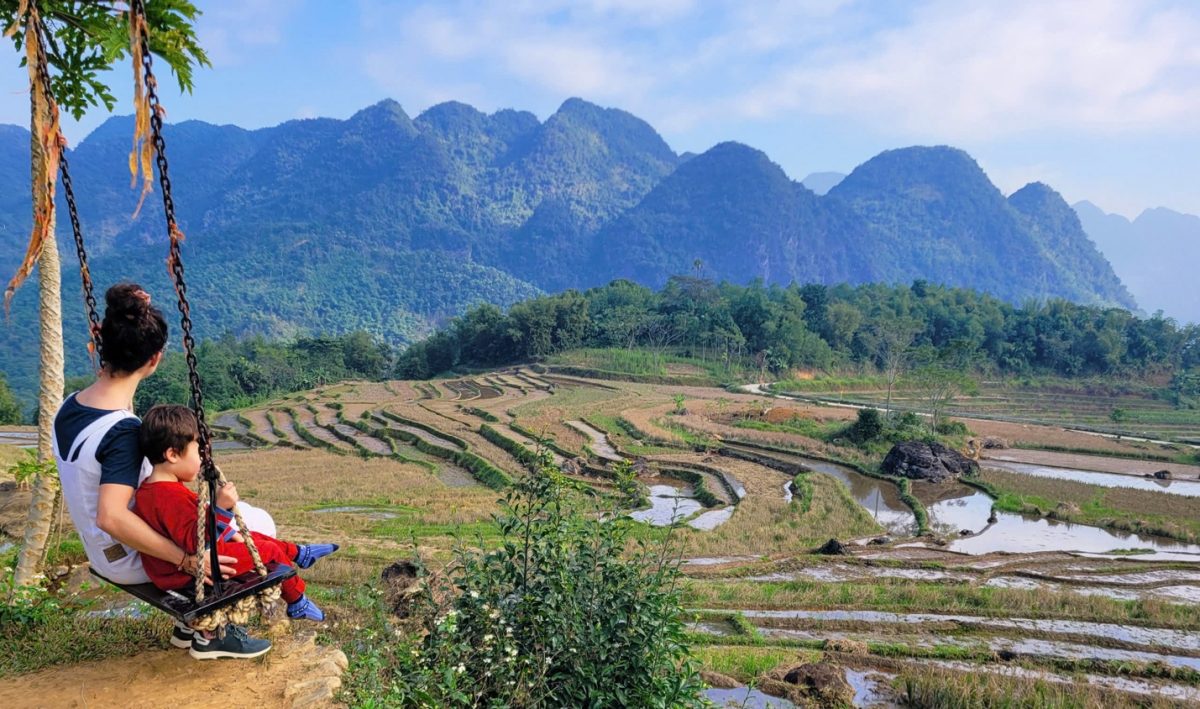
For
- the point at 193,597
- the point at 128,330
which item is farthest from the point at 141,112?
the point at 193,597

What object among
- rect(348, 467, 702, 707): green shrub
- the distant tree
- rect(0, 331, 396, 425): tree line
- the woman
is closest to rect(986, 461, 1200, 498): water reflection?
rect(348, 467, 702, 707): green shrub

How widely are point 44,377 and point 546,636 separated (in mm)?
5052

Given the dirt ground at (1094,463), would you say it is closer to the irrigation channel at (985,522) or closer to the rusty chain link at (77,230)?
the irrigation channel at (985,522)

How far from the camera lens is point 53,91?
220 inches

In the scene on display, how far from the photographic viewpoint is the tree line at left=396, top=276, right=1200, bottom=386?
62.6 meters

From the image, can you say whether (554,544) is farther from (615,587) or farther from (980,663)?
(980,663)

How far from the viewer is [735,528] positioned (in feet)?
61.9

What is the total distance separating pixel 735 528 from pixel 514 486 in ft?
51.4

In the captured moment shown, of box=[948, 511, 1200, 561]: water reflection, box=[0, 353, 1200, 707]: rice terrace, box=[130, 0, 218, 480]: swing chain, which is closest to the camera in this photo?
box=[130, 0, 218, 480]: swing chain

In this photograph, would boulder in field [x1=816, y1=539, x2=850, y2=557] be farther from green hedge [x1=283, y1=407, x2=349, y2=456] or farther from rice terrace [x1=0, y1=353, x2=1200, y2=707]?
green hedge [x1=283, y1=407, x2=349, y2=456]

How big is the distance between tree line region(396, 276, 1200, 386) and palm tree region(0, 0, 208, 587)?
57844 mm

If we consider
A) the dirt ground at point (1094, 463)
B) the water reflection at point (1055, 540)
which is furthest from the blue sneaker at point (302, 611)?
the dirt ground at point (1094, 463)

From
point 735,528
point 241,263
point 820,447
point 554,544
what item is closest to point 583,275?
point 241,263

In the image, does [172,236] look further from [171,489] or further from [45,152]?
[45,152]
